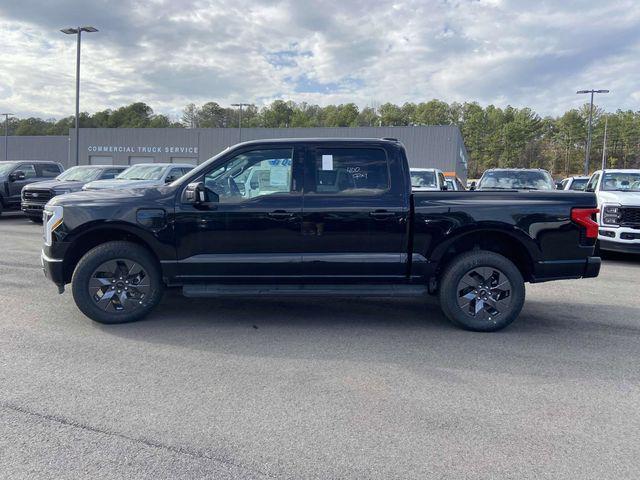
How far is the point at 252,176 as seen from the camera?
532 centimetres

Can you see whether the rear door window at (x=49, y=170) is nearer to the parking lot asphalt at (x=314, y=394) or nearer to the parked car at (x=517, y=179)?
the parking lot asphalt at (x=314, y=394)

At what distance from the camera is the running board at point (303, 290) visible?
17.3 feet

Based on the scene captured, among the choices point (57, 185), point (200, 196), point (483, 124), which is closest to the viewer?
point (200, 196)

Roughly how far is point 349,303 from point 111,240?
293cm

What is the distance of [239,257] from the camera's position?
5.26 m

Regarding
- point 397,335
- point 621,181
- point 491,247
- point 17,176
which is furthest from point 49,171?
point 621,181

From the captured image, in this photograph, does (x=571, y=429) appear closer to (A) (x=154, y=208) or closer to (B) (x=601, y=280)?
(A) (x=154, y=208)

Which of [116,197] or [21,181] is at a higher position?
[21,181]

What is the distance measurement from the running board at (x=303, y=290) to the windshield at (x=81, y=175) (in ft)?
41.7

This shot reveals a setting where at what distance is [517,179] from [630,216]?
3509 millimetres

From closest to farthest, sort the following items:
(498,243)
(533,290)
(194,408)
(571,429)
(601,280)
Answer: (571,429)
(194,408)
(498,243)
(533,290)
(601,280)

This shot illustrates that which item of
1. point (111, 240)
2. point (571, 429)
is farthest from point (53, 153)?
point (571, 429)

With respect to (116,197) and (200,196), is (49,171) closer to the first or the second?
(116,197)

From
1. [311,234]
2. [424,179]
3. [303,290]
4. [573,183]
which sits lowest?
[303,290]
